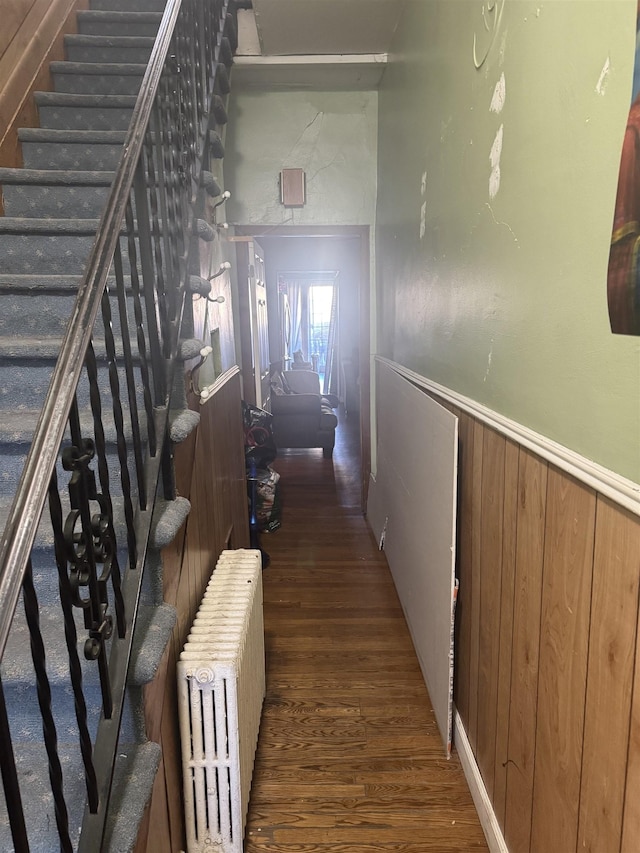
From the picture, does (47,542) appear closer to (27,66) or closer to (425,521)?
(425,521)

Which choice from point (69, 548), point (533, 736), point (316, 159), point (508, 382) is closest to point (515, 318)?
point (508, 382)

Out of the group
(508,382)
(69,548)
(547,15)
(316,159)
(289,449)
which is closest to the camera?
(69,548)

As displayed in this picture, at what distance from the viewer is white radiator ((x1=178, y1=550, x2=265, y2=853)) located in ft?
4.66

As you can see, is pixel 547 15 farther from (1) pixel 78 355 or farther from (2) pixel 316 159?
(2) pixel 316 159

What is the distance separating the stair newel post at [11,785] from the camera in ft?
2.23

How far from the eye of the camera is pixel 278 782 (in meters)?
1.85

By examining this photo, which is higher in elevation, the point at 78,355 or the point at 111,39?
the point at 111,39

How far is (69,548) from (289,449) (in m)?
5.34

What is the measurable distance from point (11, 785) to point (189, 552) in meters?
1.03

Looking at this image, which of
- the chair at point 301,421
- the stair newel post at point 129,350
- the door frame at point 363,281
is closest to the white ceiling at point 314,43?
the door frame at point 363,281

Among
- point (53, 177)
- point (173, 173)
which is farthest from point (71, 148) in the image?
point (173, 173)

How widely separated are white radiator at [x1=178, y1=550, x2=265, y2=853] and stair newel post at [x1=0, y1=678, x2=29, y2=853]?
0.69m

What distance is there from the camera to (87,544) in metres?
0.92

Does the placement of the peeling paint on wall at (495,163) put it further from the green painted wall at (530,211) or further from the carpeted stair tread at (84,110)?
the carpeted stair tread at (84,110)
